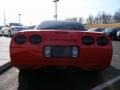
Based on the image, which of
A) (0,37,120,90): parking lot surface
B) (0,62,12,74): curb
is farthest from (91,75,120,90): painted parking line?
(0,62,12,74): curb

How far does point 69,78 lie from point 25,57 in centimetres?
130

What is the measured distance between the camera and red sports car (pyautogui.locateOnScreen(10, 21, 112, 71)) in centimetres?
705

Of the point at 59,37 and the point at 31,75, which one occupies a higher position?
the point at 59,37

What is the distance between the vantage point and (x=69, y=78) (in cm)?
792

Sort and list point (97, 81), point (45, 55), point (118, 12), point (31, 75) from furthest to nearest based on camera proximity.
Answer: point (118, 12) < point (31, 75) < point (97, 81) < point (45, 55)

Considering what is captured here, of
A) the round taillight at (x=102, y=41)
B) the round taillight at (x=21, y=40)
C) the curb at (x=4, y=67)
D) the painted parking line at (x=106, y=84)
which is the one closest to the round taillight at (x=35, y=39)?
the round taillight at (x=21, y=40)

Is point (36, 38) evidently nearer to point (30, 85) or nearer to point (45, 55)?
point (45, 55)

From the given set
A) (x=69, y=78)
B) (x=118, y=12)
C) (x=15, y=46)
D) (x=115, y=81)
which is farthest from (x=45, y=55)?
(x=118, y=12)

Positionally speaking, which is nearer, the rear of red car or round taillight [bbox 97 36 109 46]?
the rear of red car

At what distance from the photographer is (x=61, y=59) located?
704cm

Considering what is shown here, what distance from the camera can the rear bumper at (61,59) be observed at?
7047 millimetres

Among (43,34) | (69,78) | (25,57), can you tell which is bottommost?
(69,78)

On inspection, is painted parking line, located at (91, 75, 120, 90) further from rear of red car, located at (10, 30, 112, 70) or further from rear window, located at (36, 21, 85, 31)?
rear window, located at (36, 21, 85, 31)

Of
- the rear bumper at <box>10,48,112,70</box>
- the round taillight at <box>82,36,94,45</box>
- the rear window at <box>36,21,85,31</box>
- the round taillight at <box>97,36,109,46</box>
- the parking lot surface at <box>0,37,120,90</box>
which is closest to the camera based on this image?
A: the parking lot surface at <box>0,37,120,90</box>
